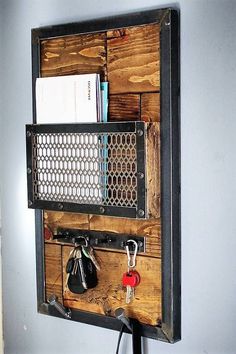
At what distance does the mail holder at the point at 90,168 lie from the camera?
1.78 m

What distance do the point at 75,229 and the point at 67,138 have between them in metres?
0.31

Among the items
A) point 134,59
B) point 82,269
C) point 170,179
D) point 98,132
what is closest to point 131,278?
point 82,269

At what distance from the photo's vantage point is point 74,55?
199 centimetres

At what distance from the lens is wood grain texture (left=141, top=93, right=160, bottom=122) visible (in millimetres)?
1812

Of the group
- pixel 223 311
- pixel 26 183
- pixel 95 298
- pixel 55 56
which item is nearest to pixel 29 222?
pixel 26 183

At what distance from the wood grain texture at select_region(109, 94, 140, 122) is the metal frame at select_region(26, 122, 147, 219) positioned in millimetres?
90

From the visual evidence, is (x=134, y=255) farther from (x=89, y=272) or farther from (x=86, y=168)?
(x=86, y=168)

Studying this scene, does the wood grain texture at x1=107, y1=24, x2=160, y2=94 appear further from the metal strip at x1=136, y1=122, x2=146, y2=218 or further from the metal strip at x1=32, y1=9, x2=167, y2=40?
the metal strip at x1=136, y1=122, x2=146, y2=218

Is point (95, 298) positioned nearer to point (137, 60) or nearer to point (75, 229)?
point (75, 229)

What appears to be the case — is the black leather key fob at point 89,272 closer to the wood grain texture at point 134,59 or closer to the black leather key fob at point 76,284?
the black leather key fob at point 76,284

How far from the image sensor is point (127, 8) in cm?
188

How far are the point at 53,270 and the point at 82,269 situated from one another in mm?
185

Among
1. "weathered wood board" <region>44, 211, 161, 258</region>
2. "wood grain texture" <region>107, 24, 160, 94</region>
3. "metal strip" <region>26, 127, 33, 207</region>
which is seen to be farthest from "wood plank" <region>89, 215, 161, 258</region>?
"wood grain texture" <region>107, 24, 160, 94</region>

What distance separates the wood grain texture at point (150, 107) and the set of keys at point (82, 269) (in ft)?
1.45
